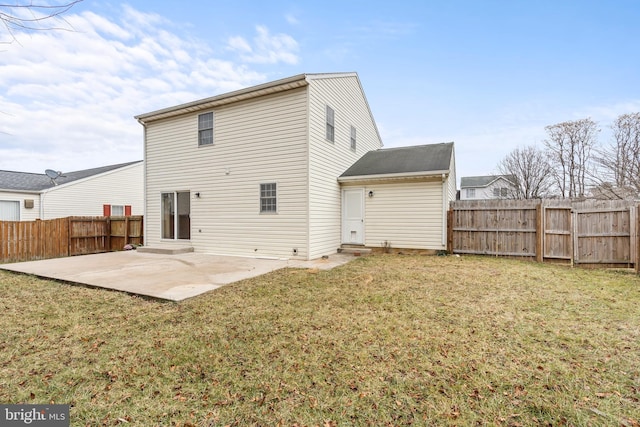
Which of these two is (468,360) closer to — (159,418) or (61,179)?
(159,418)

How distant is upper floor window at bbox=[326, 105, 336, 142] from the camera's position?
976 cm

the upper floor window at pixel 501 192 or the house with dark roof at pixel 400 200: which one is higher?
the upper floor window at pixel 501 192

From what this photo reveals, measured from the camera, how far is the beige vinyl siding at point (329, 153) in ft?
28.8

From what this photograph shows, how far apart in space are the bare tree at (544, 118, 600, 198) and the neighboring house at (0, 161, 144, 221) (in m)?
31.5

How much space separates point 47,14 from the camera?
2.28m

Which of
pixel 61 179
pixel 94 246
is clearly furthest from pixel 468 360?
pixel 61 179

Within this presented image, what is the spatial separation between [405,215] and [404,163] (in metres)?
2.04

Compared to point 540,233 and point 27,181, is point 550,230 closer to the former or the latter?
point 540,233

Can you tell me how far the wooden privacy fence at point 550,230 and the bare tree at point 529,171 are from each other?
727 inches

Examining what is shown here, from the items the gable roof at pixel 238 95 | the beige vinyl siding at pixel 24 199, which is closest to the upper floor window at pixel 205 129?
the gable roof at pixel 238 95

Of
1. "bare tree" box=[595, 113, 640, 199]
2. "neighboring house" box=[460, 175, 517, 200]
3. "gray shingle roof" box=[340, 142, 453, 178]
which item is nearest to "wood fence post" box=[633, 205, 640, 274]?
"gray shingle roof" box=[340, 142, 453, 178]

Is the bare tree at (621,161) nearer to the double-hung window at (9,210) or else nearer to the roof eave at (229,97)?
the roof eave at (229,97)

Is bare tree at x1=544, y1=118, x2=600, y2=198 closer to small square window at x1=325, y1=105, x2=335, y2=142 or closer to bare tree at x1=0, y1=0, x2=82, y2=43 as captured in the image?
small square window at x1=325, y1=105, x2=335, y2=142

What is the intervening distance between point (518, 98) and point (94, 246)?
70.9ft
